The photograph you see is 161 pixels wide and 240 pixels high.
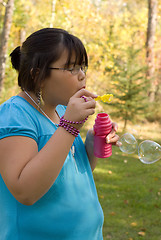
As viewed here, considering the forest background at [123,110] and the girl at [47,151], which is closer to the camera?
the girl at [47,151]

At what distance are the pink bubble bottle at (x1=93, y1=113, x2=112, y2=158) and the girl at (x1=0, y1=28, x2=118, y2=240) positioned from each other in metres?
0.04

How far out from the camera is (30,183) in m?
1.01

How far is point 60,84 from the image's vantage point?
128 cm

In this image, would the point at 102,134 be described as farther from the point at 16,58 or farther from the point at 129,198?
the point at 129,198

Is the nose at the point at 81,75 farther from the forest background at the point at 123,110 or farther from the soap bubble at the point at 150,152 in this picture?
the soap bubble at the point at 150,152

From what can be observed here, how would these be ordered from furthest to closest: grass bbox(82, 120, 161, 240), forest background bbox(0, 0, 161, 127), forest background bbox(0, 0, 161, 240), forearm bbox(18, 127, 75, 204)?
forest background bbox(0, 0, 161, 127) < forest background bbox(0, 0, 161, 240) < grass bbox(82, 120, 161, 240) < forearm bbox(18, 127, 75, 204)

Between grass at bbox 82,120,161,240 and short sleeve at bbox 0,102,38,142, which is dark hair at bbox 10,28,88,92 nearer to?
short sleeve at bbox 0,102,38,142

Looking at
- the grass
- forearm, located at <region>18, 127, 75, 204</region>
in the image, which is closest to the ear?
Answer: forearm, located at <region>18, 127, 75, 204</region>

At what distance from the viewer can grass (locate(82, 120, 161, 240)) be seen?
361 centimetres

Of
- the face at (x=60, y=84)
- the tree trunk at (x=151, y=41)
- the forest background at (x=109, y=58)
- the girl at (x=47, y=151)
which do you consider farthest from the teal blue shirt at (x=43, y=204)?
the tree trunk at (x=151, y=41)

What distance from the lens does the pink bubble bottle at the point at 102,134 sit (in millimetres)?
1443

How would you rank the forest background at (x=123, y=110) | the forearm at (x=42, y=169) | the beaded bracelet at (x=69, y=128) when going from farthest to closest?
the forest background at (x=123, y=110) → the beaded bracelet at (x=69, y=128) → the forearm at (x=42, y=169)

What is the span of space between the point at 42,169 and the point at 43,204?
24 centimetres

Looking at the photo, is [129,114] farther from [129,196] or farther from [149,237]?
[149,237]
